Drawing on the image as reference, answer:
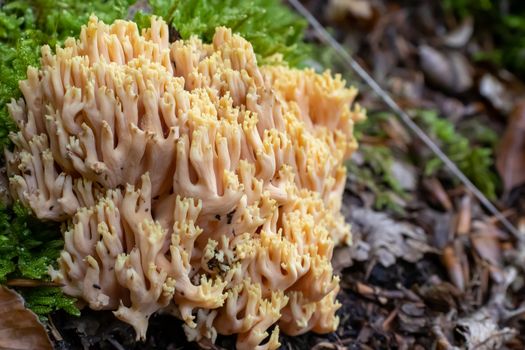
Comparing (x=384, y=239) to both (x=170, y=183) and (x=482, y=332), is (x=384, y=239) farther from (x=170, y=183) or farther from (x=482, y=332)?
(x=170, y=183)

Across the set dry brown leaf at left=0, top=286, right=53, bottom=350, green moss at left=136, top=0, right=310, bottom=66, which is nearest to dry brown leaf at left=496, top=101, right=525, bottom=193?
green moss at left=136, top=0, right=310, bottom=66

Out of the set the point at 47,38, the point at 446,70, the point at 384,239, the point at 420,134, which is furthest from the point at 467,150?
the point at 47,38

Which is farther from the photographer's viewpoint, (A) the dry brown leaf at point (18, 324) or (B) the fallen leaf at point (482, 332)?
(B) the fallen leaf at point (482, 332)

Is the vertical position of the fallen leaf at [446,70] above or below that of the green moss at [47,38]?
below

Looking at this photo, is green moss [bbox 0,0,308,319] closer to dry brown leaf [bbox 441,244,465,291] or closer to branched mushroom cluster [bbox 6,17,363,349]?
branched mushroom cluster [bbox 6,17,363,349]

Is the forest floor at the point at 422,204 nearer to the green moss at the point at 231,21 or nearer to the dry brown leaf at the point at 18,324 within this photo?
the dry brown leaf at the point at 18,324

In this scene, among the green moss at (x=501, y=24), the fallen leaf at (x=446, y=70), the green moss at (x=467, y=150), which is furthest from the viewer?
the green moss at (x=501, y=24)

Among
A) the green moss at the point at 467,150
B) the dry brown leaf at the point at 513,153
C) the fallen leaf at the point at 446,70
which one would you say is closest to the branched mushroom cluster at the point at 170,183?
the green moss at the point at 467,150

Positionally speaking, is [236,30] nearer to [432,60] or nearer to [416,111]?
[416,111]
